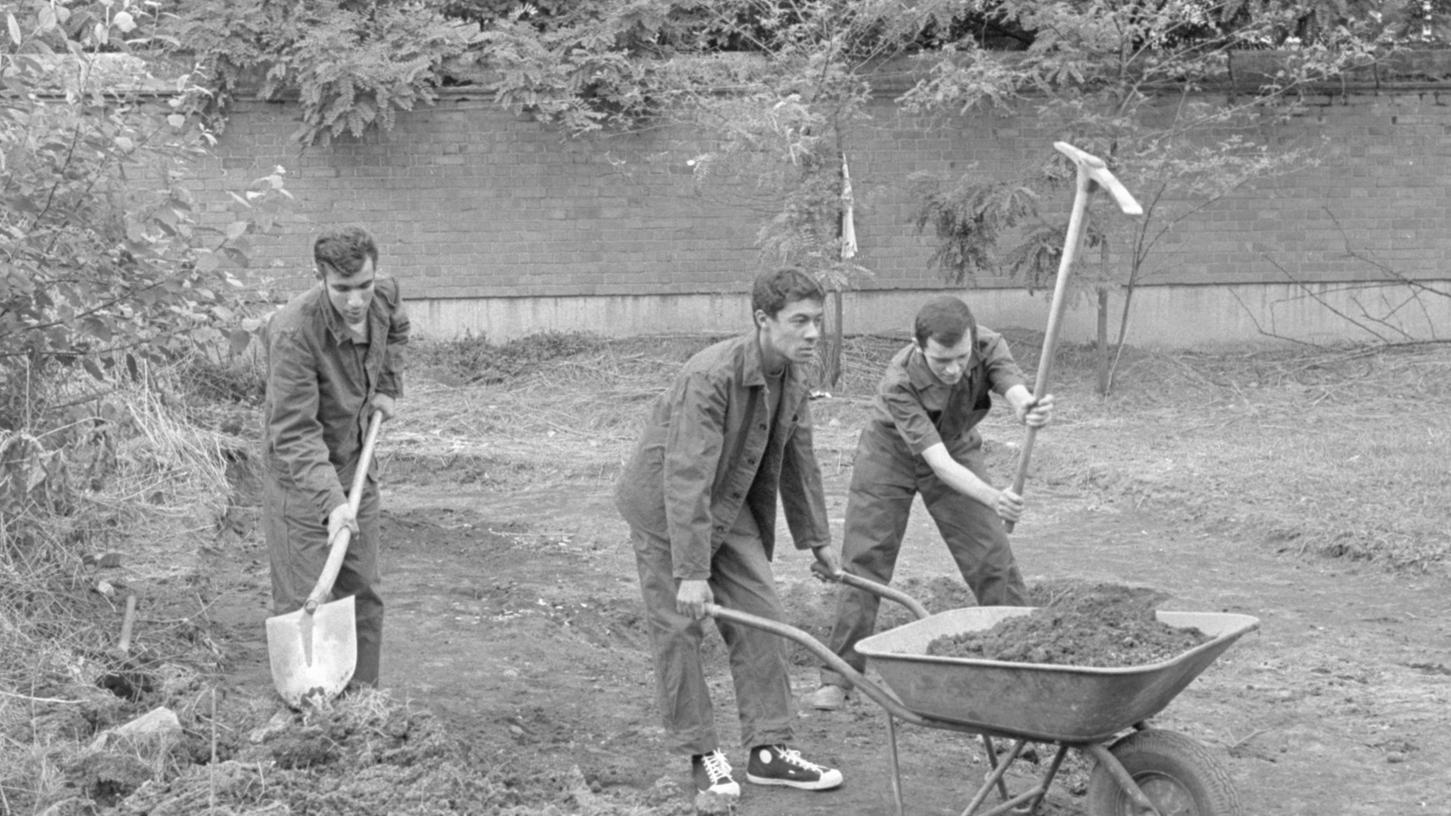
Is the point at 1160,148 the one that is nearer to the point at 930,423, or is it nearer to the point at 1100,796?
the point at 930,423

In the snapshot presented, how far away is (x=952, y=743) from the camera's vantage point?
19.5ft

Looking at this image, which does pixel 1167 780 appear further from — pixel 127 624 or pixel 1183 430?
pixel 1183 430

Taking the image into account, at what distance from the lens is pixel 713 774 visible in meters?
5.11

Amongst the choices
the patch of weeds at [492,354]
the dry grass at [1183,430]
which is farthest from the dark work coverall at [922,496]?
the patch of weeds at [492,354]

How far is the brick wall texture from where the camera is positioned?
48.8 ft

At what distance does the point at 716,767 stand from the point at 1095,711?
1.49 meters

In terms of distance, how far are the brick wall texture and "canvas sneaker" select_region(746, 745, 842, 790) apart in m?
10.0

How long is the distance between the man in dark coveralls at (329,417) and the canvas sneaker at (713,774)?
125 cm

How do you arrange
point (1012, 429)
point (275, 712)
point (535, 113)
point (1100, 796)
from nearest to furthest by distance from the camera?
point (1100, 796) → point (275, 712) → point (1012, 429) → point (535, 113)

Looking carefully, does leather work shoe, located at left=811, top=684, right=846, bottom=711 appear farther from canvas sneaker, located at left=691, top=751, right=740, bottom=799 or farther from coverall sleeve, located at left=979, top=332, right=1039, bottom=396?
coverall sleeve, located at left=979, top=332, right=1039, bottom=396

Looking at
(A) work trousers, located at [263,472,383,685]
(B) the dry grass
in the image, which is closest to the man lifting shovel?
(A) work trousers, located at [263,472,383,685]

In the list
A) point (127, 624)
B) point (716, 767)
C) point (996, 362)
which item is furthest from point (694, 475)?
point (127, 624)

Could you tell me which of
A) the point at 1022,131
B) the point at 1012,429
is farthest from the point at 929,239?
the point at 1012,429

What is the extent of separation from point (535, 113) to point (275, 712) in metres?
10.1
